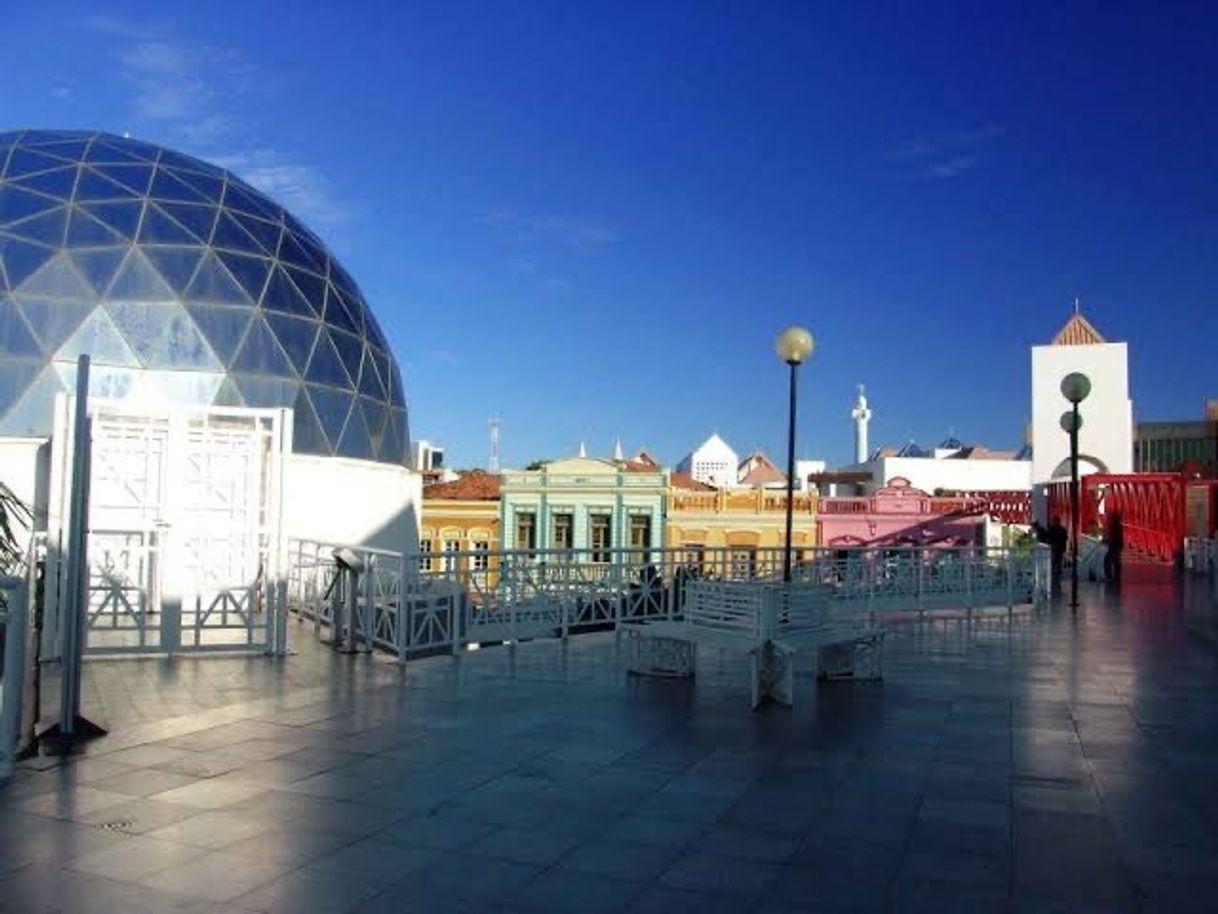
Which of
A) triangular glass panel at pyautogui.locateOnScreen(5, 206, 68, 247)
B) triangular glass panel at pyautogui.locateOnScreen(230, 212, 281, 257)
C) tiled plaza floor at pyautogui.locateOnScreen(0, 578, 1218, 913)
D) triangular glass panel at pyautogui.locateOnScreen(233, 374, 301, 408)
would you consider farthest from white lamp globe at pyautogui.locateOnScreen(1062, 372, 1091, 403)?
triangular glass panel at pyautogui.locateOnScreen(5, 206, 68, 247)

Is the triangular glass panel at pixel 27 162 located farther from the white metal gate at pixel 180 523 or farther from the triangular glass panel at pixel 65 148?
the white metal gate at pixel 180 523

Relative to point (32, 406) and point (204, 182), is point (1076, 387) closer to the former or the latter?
point (204, 182)

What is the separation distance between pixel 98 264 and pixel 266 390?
3543 millimetres

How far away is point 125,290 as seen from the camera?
19797 mm

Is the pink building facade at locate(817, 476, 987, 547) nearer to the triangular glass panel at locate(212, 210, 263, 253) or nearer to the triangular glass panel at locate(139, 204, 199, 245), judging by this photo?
the triangular glass panel at locate(212, 210, 263, 253)

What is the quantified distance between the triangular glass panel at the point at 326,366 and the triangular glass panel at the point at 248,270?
4.85 ft

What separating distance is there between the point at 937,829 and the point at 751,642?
12.2ft

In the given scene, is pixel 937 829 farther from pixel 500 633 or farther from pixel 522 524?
pixel 522 524

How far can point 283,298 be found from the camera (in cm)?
2180

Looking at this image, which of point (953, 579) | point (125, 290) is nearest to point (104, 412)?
point (125, 290)

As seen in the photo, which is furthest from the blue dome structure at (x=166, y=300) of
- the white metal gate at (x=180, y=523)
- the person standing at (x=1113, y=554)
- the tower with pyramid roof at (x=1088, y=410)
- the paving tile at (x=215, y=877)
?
the tower with pyramid roof at (x=1088, y=410)

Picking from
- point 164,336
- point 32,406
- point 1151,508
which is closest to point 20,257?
point 164,336

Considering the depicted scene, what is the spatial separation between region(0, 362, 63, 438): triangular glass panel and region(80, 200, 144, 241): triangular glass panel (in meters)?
3.16

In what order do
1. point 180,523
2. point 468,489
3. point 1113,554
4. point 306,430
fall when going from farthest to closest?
point 468,489 → point 1113,554 → point 306,430 → point 180,523
